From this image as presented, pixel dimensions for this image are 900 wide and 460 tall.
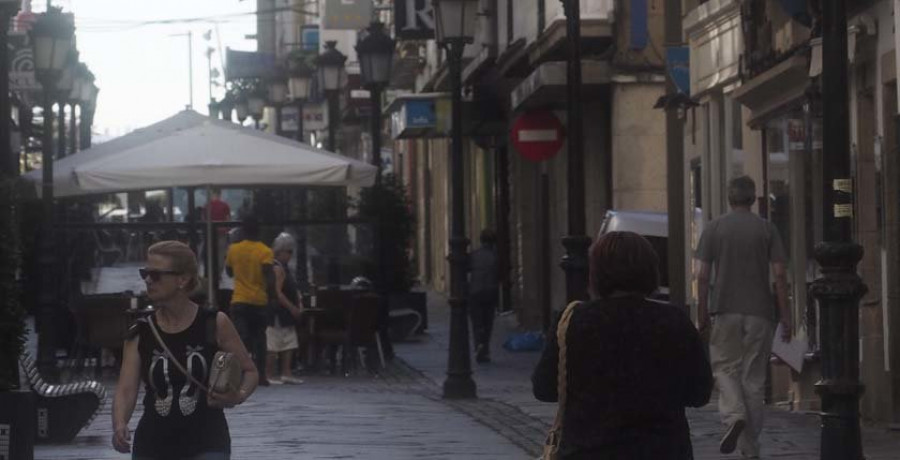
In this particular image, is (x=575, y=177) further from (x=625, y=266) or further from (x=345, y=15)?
(x=345, y=15)

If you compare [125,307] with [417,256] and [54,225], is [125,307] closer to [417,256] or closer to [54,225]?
[54,225]

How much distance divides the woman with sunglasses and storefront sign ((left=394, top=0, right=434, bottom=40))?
2754 centimetres

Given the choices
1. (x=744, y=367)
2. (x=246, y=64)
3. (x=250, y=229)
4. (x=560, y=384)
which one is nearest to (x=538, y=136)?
Result: (x=250, y=229)

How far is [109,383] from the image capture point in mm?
22281

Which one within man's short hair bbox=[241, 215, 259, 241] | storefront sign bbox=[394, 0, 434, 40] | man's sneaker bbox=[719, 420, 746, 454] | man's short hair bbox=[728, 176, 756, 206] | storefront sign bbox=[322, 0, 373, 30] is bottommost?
man's sneaker bbox=[719, 420, 746, 454]

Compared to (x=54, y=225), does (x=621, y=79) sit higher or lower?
higher

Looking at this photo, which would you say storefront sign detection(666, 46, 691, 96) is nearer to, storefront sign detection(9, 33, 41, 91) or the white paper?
the white paper

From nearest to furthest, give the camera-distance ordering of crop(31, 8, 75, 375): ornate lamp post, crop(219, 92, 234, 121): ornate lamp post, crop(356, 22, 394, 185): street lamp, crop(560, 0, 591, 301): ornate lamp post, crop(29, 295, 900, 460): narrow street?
1. crop(29, 295, 900, 460): narrow street
2. crop(560, 0, 591, 301): ornate lamp post
3. crop(31, 8, 75, 375): ornate lamp post
4. crop(356, 22, 394, 185): street lamp
5. crop(219, 92, 234, 121): ornate lamp post

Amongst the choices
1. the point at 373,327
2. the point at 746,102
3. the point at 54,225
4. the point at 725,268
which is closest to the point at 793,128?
the point at 746,102

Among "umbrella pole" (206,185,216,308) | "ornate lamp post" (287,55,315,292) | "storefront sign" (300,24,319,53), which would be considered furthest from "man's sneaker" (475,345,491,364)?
"storefront sign" (300,24,319,53)

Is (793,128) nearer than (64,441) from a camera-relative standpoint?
No

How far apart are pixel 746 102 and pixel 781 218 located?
1.06 meters

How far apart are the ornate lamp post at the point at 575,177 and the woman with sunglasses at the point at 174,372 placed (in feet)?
29.1

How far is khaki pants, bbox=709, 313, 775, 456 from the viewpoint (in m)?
12.8
